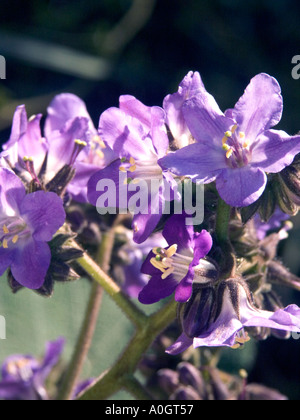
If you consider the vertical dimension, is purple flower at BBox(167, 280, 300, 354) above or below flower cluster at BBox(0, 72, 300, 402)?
below

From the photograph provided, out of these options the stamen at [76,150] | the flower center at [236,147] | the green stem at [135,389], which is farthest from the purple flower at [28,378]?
the flower center at [236,147]

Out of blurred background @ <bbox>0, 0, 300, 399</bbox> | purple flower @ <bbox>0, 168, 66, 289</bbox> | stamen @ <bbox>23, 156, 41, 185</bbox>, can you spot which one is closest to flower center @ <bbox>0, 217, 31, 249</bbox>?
purple flower @ <bbox>0, 168, 66, 289</bbox>

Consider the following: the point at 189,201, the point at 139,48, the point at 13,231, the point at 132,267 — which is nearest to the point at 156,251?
the point at 189,201

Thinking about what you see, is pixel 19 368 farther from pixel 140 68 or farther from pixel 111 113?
pixel 140 68

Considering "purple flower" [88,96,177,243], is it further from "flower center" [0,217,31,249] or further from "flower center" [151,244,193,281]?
"flower center" [0,217,31,249]

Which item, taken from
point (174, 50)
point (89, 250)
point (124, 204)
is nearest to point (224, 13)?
point (174, 50)

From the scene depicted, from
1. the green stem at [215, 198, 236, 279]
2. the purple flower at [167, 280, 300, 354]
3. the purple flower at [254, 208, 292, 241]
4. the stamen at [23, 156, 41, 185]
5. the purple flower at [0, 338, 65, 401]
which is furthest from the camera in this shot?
the purple flower at [0, 338, 65, 401]

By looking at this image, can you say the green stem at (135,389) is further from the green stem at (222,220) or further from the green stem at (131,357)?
the green stem at (222,220)
